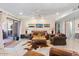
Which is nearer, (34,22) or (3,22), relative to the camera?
(3,22)

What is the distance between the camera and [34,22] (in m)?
6.79

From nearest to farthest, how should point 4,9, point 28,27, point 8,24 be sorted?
point 4,9 → point 8,24 → point 28,27

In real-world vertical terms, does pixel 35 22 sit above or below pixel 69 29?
above

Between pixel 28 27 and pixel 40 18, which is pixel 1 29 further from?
pixel 40 18

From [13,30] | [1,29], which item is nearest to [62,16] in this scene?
[13,30]

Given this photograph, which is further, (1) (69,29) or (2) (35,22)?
(2) (35,22)

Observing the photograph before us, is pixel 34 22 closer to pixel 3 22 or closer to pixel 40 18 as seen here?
pixel 40 18

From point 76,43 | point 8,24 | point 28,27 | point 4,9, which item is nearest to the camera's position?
point 4,9

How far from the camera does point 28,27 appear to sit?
6770mm

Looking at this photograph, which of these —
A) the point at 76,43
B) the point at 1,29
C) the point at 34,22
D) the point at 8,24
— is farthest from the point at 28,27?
the point at 76,43

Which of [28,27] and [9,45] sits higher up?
[28,27]

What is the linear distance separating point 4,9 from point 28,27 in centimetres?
153

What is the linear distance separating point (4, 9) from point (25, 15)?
1.05 m

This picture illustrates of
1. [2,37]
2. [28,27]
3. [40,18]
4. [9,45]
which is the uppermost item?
[40,18]
